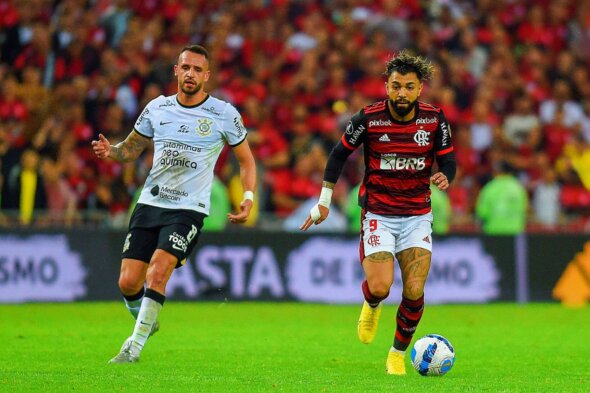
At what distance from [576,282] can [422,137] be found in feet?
33.8

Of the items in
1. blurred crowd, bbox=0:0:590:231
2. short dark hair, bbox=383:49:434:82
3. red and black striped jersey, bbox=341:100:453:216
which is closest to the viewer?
short dark hair, bbox=383:49:434:82

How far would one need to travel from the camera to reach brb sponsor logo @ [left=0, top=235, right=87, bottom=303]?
17969mm

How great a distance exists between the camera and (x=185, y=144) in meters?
10.5

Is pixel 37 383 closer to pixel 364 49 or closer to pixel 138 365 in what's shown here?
pixel 138 365

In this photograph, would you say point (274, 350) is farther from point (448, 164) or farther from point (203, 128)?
point (448, 164)

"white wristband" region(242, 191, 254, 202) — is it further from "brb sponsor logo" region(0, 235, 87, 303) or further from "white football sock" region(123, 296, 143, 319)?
"brb sponsor logo" region(0, 235, 87, 303)

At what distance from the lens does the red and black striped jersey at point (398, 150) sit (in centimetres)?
995

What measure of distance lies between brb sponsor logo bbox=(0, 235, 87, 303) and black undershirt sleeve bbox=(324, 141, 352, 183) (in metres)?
8.96

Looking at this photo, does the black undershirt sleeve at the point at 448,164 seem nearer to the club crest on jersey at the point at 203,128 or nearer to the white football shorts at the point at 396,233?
the white football shorts at the point at 396,233

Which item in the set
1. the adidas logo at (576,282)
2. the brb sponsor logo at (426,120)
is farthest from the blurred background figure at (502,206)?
the brb sponsor logo at (426,120)

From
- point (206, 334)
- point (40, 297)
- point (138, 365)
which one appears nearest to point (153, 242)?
point (138, 365)

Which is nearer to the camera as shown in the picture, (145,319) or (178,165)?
(145,319)

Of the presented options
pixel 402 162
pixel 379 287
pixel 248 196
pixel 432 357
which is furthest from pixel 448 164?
pixel 248 196

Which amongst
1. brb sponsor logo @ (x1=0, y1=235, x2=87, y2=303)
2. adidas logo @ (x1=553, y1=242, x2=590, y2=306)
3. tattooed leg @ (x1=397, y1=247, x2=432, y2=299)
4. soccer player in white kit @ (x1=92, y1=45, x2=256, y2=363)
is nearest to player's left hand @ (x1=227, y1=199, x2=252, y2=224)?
soccer player in white kit @ (x1=92, y1=45, x2=256, y2=363)
